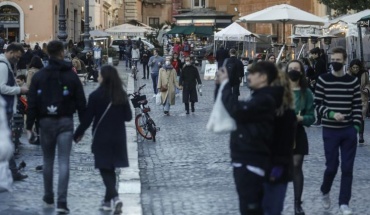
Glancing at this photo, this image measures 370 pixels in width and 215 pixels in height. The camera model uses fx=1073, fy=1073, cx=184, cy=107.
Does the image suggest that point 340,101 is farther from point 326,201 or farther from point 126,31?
point 126,31

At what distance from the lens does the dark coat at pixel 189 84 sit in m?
28.2

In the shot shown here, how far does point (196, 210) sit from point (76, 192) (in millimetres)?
1985

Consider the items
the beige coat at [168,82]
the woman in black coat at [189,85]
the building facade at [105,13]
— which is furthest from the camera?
the building facade at [105,13]

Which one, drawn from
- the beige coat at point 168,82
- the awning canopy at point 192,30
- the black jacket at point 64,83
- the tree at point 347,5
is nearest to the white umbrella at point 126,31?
the awning canopy at point 192,30

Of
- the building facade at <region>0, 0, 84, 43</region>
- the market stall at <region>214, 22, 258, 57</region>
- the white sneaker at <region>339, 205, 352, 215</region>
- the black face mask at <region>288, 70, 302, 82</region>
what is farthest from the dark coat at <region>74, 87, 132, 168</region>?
the building facade at <region>0, 0, 84, 43</region>

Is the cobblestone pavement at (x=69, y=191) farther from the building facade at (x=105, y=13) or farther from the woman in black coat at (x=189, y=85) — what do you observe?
the building facade at (x=105, y=13)

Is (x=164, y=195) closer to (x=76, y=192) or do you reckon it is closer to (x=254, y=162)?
(x=76, y=192)

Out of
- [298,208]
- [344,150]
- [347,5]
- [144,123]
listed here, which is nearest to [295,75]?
[344,150]

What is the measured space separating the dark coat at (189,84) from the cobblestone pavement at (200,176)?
4.26 metres

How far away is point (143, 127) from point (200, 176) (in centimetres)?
584

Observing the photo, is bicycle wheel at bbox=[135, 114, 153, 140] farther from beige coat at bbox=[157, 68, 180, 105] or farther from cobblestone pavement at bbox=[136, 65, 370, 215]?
beige coat at bbox=[157, 68, 180, 105]

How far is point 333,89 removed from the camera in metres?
11.8

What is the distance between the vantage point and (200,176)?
50.2 feet

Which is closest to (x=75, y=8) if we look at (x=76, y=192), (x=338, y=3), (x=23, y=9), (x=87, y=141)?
(x=23, y=9)
